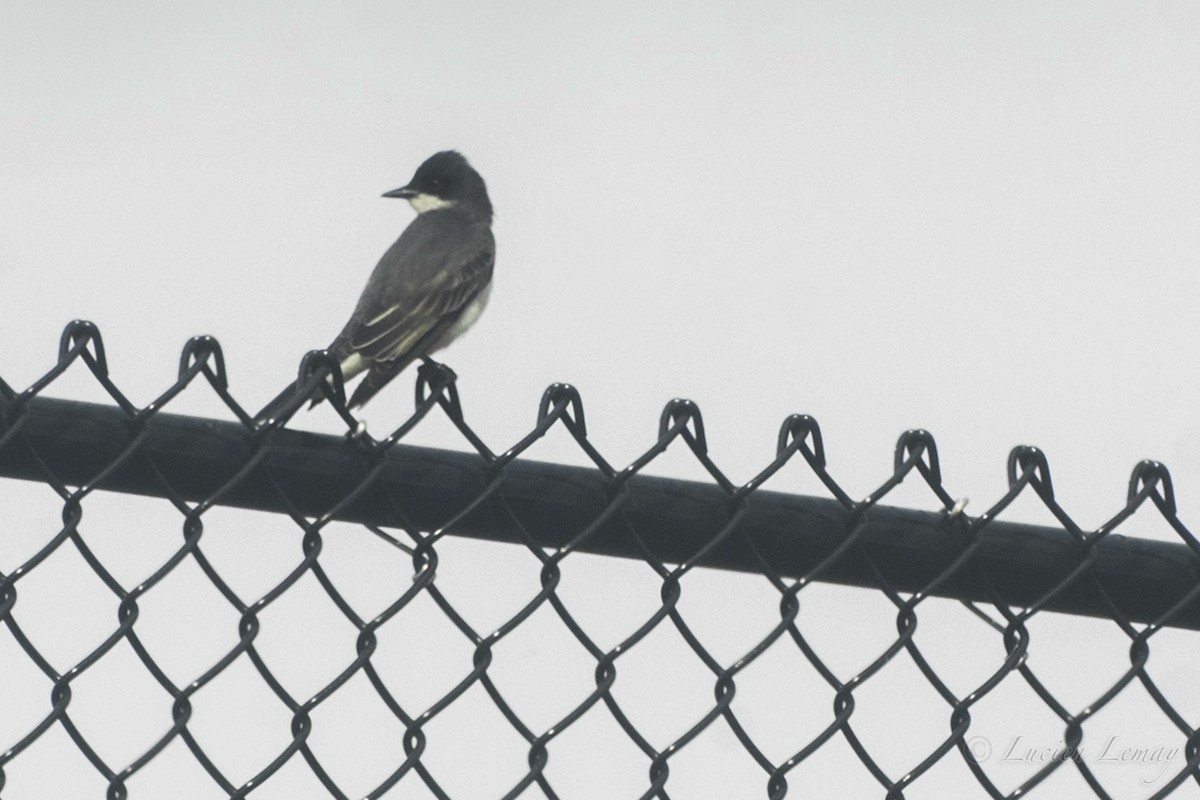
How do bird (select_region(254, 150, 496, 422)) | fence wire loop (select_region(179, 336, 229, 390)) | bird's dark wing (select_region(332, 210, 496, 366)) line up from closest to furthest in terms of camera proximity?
fence wire loop (select_region(179, 336, 229, 390)) → bird (select_region(254, 150, 496, 422)) → bird's dark wing (select_region(332, 210, 496, 366))

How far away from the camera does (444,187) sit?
10289 mm

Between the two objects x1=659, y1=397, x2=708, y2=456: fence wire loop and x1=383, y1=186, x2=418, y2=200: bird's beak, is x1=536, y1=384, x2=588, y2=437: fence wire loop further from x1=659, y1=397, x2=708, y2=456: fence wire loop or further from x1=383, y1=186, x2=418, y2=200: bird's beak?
x1=383, y1=186, x2=418, y2=200: bird's beak

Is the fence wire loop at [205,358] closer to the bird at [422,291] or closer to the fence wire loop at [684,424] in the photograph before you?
the fence wire loop at [684,424]

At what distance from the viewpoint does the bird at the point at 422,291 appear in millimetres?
7129

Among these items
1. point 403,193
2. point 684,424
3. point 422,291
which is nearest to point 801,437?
point 684,424

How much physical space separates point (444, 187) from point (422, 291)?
2585 mm

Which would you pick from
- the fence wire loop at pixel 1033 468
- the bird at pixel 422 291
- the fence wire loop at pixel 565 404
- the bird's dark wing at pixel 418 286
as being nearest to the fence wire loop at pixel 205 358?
the fence wire loop at pixel 565 404

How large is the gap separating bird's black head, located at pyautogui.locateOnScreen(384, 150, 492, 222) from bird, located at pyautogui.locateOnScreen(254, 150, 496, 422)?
0.03ft

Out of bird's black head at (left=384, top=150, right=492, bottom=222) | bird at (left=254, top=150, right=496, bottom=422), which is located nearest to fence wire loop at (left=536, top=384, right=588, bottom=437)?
bird at (left=254, top=150, right=496, bottom=422)

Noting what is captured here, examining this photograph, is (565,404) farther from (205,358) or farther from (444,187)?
(444,187)

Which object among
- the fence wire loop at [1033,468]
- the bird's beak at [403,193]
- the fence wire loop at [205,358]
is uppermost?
the bird's beak at [403,193]

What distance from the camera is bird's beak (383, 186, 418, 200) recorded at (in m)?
10.1

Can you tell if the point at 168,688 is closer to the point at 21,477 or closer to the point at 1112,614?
the point at 21,477

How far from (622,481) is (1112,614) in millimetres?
958
